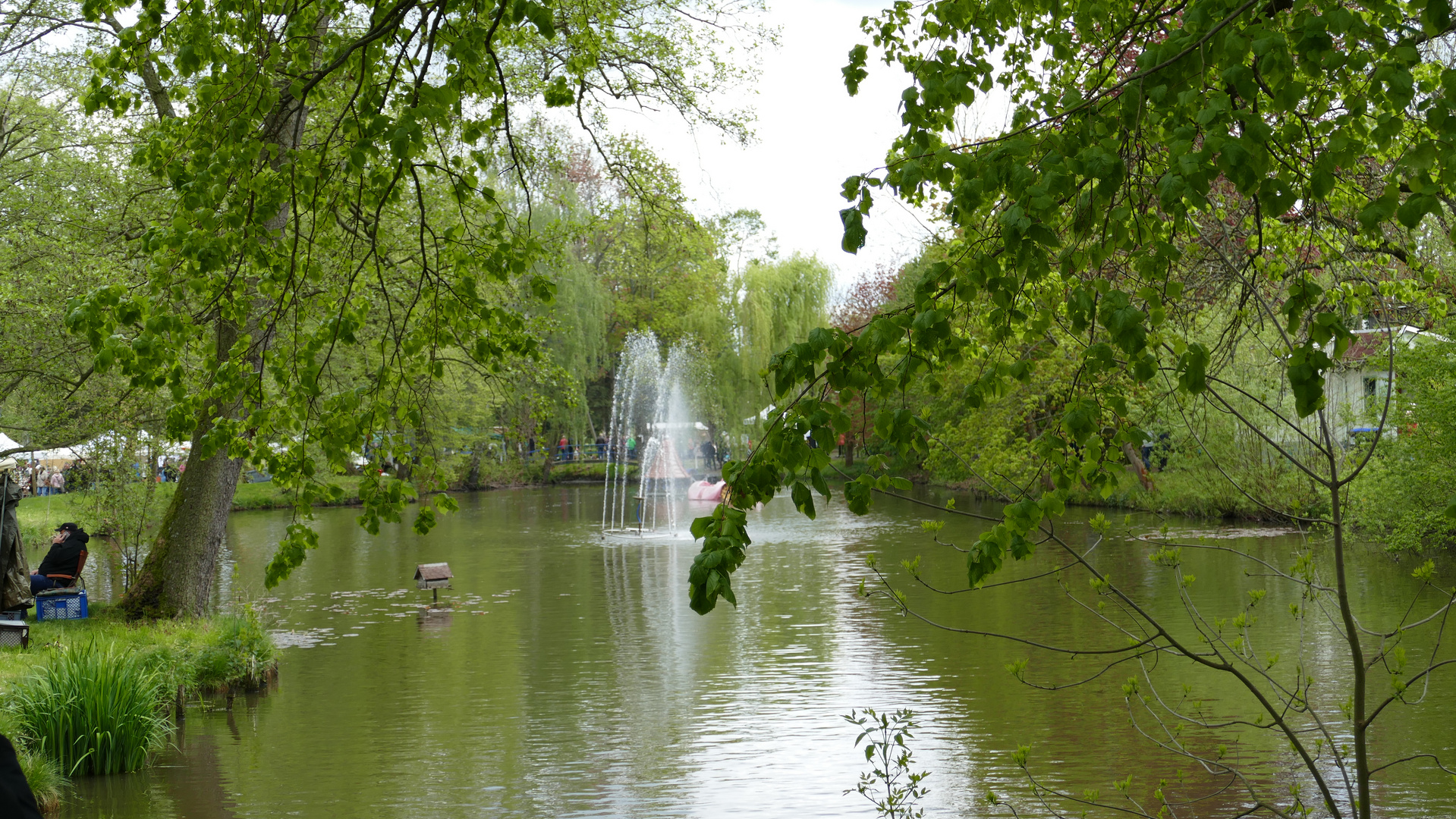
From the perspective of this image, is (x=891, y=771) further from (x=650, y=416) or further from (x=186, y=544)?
(x=650, y=416)

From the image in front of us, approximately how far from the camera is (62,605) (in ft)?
41.7

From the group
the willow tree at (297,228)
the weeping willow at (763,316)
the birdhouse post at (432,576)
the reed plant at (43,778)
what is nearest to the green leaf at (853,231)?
the willow tree at (297,228)

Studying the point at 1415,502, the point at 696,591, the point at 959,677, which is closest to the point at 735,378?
the point at 1415,502

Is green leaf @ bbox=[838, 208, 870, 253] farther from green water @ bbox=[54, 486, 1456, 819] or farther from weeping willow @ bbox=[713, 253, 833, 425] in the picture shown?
weeping willow @ bbox=[713, 253, 833, 425]

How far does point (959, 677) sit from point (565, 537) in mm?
15469

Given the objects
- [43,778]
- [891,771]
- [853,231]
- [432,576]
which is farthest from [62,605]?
[853,231]

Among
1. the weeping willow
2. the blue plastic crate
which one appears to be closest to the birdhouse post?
the blue plastic crate

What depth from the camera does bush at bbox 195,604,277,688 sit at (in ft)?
36.3

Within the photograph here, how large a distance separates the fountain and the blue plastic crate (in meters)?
24.5

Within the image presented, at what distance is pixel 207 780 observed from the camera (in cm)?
855

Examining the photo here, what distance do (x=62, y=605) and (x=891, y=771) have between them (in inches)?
368

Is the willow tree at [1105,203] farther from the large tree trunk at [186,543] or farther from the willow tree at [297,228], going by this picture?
the large tree trunk at [186,543]

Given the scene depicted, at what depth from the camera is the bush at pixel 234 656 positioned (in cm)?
1106

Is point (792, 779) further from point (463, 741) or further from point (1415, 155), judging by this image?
point (1415, 155)
